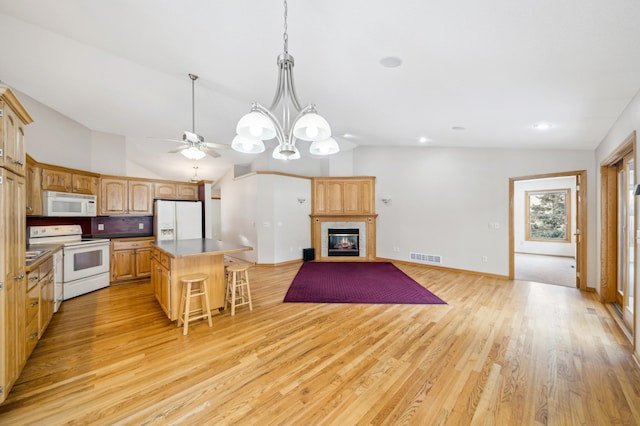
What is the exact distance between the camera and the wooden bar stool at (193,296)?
2.84 metres

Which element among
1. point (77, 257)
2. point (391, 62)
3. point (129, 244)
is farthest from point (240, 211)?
point (391, 62)

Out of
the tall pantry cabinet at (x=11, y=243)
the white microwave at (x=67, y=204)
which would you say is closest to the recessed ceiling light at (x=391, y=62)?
the tall pantry cabinet at (x=11, y=243)

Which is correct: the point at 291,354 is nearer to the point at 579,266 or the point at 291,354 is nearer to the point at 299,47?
the point at 299,47

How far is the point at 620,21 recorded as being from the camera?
1522 millimetres

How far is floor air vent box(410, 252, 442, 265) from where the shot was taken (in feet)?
19.2

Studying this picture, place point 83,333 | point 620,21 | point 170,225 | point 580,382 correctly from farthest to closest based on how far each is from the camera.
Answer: point 170,225 < point 83,333 < point 580,382 < point 620,21

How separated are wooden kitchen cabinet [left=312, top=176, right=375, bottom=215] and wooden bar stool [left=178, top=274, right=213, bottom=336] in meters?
4.26

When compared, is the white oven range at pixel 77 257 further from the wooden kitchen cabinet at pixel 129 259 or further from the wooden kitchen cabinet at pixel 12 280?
the wooden kitchen cabinet at pixel 12 280

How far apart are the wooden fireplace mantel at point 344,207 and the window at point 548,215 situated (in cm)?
529

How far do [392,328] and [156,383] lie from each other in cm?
230

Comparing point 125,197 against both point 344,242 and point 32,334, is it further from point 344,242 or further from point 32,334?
point 344,242

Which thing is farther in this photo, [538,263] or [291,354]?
[538,263]

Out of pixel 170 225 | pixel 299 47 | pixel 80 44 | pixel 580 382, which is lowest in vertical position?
pixel 580 382

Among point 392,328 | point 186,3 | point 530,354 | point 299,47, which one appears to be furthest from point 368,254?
point 186,3
